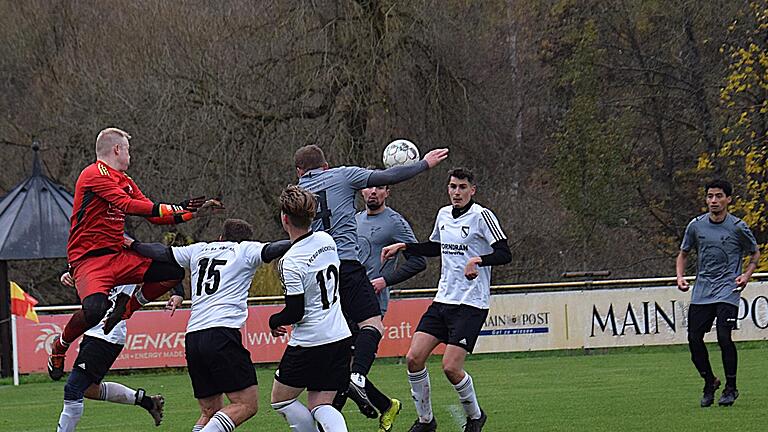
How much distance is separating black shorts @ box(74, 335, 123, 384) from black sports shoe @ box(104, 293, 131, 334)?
0.35m

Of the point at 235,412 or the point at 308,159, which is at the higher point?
the point at 308,159

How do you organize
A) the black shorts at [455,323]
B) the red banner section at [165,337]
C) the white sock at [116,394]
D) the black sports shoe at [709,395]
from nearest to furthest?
the black shorts at [455,323]
the white sock at [116,394]
the black sports shoe at [709,395]
the red banner section at [165,337]

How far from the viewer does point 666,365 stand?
16.3 m

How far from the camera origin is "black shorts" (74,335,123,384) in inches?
378

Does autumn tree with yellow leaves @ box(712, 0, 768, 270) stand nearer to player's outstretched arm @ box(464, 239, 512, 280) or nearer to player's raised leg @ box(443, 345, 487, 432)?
player's outstretched arm @ box(464, 239, 512, 280)

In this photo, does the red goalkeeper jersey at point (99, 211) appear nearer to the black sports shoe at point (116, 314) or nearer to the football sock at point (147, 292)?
the football sock at point (147, 292)

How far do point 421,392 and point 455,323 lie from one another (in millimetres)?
643

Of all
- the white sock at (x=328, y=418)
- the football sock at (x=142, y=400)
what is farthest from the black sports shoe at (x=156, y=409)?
the white sock at (x=328, y=418)

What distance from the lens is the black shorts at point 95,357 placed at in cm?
960

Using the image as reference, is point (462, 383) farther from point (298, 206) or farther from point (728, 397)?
point (728, 397)

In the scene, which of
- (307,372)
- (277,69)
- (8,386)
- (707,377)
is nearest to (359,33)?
(277,69)

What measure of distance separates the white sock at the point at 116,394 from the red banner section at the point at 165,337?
26.9 feet

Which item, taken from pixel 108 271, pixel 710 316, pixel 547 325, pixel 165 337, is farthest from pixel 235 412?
pixel 547 325

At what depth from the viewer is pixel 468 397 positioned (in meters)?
9.09
